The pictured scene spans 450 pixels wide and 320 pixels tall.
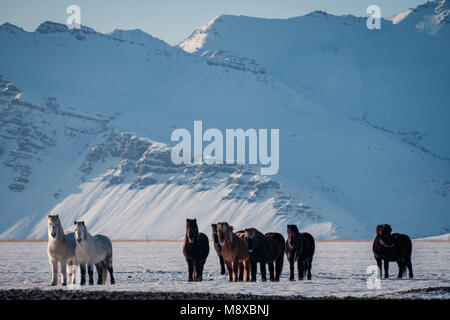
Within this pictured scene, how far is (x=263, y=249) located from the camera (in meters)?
34.8

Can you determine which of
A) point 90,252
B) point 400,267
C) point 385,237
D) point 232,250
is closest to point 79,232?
point 90,252

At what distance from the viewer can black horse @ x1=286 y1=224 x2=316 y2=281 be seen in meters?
35.0

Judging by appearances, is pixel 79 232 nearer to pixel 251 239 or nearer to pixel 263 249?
pixel 251 239

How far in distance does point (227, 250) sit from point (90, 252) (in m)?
5.56

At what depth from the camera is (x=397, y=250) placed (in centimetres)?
3716

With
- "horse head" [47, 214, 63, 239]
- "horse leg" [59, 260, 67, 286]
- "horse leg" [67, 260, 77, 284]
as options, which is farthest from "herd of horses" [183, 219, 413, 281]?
"horse head" [47, 214, 63, 239]

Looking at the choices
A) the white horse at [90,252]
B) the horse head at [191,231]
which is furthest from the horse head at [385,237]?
the white horse at [90,252]

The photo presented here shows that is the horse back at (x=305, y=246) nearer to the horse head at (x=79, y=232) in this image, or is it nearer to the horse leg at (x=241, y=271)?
Answer: the horse leg at (x=241, y=271)
